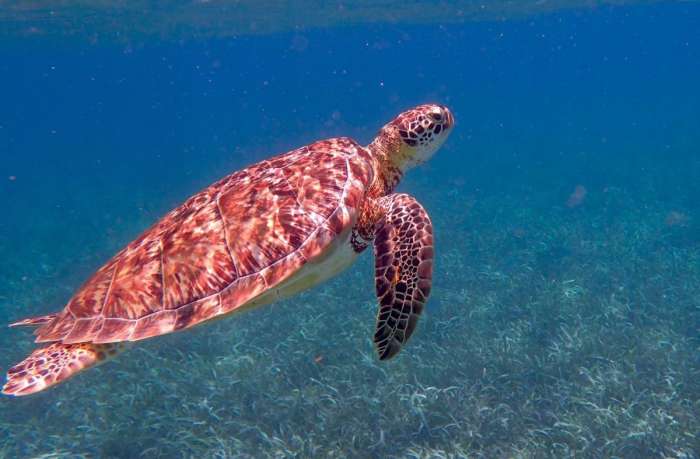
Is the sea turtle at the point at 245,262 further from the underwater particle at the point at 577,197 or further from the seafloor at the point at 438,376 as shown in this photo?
the underwater particle at the point at 577,197

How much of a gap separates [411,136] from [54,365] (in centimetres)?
438

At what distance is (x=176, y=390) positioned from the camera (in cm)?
784

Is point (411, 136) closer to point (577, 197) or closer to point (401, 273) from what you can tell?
point (401, 273)

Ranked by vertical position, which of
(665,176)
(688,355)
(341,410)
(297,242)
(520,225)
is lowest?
(665,176)

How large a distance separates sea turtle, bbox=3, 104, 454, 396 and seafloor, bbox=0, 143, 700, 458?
2.89 m

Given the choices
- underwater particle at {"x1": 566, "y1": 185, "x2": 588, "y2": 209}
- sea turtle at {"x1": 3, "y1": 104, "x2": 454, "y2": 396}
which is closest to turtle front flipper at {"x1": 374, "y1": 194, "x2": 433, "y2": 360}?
sea turtle at {"x1": 3, "y1": 104, "x2": 454, "y2": 396}

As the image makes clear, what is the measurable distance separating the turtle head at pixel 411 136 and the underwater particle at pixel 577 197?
49.4 feet

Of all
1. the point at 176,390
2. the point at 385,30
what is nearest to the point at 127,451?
the point at 176,390

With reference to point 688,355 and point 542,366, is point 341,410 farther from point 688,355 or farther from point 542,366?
point 688,355

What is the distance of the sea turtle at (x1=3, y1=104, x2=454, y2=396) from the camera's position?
4.00 metres

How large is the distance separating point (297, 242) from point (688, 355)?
24.7ft

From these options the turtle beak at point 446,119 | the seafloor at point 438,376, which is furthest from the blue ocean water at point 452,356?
the turtle beak at point 446,119

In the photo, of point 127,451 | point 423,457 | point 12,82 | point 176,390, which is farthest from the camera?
point 12,82

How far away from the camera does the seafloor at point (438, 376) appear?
6.43 metres
